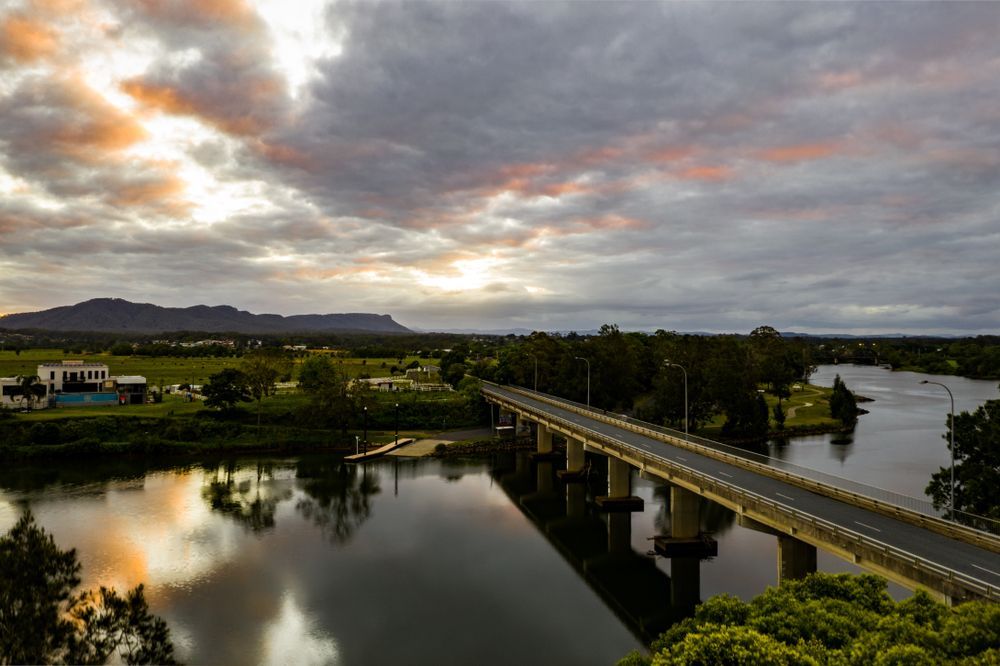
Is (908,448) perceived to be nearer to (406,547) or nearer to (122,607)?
(406,547)

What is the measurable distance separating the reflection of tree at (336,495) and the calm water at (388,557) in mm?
325

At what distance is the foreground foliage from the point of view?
14961 millimetres

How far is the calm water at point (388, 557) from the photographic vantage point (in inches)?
1288

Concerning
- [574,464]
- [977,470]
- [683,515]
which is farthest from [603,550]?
[977,470]

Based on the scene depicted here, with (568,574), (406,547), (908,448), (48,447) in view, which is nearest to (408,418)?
(48,447)

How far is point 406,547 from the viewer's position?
155ft

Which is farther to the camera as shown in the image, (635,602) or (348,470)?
(348,470)

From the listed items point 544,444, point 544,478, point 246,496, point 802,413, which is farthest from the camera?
point 802,413

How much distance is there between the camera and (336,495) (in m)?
64.0

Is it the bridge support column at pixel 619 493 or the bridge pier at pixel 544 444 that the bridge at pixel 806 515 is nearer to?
the bridge support column at pixel 619 493

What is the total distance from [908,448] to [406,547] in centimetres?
7690

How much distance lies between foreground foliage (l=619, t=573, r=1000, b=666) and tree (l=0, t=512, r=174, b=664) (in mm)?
17699

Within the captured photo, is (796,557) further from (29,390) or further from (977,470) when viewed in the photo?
(29,390)

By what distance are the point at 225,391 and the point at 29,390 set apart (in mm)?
33619
